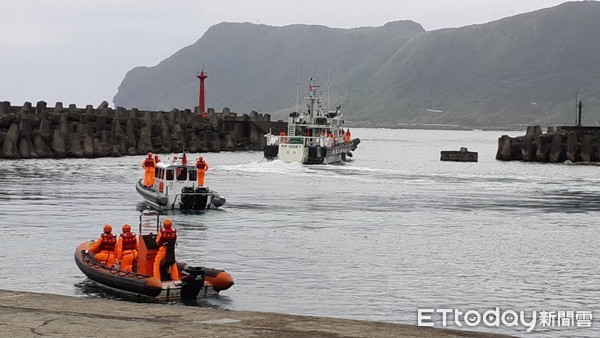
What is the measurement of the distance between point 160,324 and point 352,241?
79.3 feet

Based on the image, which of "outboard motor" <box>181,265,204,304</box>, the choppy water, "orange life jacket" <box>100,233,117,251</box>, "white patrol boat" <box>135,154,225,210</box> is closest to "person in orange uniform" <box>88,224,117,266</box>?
"orange life jacket" <box>100,233,117,251</box>

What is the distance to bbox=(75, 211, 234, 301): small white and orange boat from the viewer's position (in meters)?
25.1

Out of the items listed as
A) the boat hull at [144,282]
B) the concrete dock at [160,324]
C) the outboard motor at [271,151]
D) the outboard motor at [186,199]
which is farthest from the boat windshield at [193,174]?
the outboard motor at [271,151]

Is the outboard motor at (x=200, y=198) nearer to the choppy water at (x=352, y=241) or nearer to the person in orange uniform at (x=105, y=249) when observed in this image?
the choppy water at (x=352, y=241)

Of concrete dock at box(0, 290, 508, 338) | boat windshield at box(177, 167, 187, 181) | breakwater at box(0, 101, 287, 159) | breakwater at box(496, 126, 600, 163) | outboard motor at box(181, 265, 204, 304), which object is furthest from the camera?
breakwater at box(496, 126, 600, 163)

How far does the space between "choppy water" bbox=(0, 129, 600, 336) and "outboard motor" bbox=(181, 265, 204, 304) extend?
2.04ft

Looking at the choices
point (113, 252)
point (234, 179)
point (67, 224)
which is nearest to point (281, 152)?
point (234, 179)

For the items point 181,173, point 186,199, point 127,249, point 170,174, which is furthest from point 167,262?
point 170,174

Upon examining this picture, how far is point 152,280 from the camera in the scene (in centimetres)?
2495

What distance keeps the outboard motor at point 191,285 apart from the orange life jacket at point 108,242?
295 centimetres

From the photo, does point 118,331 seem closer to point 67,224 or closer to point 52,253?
point 52,253

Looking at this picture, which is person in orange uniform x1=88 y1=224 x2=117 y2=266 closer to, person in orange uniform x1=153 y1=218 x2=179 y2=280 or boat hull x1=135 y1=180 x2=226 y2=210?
person in orange uniform x1=153 y1=218 x2=179 y2=280

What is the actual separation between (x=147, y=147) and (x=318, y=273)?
8284 cm

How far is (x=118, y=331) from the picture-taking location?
16.5 metres
